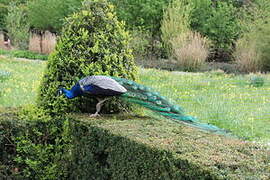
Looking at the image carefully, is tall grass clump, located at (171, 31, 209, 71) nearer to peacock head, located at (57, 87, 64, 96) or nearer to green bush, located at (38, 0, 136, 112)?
green bush, located at (38, 0, 136, 112)

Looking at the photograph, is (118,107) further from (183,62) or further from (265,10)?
(265,10)

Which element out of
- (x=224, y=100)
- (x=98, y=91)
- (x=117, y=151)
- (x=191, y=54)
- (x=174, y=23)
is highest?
(x=174, y=23)

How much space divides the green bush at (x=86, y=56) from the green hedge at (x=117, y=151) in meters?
0.28

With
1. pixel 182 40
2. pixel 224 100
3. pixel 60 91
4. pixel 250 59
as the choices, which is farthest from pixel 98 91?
pixel 182 40

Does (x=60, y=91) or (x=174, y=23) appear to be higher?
(x=174, y=23)

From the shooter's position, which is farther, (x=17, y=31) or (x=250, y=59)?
(x=17, y=31)

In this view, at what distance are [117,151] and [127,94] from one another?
849 millimetres

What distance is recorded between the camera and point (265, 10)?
69.1ft

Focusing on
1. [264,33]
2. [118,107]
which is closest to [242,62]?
[264,33]

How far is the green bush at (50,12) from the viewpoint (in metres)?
24.5

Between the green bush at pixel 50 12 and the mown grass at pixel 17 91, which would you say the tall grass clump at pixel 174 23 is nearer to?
the green bush at pixel 50 12

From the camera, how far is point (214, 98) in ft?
31.7

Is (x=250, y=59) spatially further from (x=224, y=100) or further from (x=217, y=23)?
(x=224, y=100)

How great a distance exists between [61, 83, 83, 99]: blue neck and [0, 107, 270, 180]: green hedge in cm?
22
